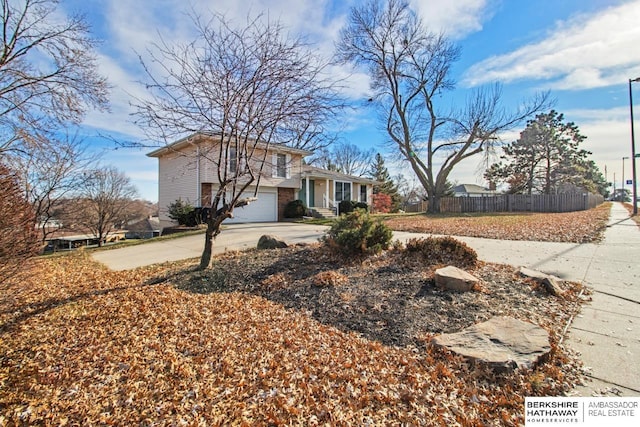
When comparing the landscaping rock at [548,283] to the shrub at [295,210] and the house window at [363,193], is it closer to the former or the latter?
the shrub at [295,210]

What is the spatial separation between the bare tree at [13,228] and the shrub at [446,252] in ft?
17.6

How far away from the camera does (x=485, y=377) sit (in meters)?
2.28

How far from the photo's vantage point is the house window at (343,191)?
21.8 metres

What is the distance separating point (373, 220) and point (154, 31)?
5.07m

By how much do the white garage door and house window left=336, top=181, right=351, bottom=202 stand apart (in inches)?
224

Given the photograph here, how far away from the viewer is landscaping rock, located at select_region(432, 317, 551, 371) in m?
2.38

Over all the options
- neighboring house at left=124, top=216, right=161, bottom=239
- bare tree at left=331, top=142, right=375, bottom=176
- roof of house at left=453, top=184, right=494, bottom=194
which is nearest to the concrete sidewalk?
neighboring house at left=124, top=216, right=161, bottom=239

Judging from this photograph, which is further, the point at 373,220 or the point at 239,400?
the point at 373,220

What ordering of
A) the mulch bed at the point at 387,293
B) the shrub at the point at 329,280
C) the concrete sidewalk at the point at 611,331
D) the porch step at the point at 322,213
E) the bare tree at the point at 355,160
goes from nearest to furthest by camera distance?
the concrete sidewalk at the point at 611,331, the mulch bed at the point at 387,293, the shrub at the point at 329,280, the porch step at the point at 322,213, the bare tree at the point at 355,160

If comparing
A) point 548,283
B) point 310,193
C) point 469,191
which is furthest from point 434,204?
point 469,191

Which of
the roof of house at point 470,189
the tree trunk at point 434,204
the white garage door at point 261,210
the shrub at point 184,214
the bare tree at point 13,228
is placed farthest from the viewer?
the roof of house at point 470,189

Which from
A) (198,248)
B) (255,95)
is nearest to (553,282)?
(255,95)

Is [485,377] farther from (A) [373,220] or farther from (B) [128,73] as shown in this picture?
(B) [128,73]

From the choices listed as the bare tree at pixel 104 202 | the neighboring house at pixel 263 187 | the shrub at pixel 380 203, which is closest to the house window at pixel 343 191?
the neighboring house at pixel 263 187
